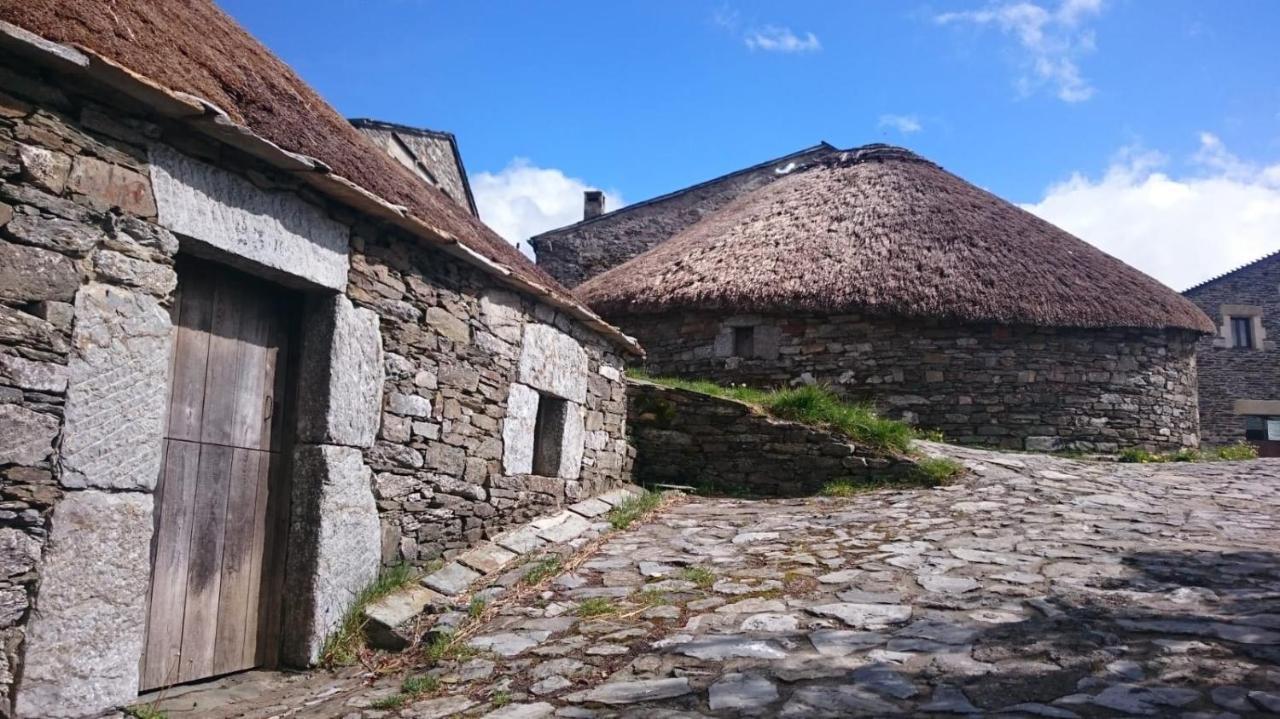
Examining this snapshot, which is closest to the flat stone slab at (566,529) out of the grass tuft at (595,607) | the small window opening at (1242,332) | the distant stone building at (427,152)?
the grass tuft at (595,607)

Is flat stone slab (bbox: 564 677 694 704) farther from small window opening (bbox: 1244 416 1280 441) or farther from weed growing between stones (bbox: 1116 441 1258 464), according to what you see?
small window opening (bbox: 1244 416 1280 441)

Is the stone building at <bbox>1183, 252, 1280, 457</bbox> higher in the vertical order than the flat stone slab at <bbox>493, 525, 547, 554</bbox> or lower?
higher

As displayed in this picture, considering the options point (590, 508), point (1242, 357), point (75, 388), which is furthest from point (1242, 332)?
point (75, 388)

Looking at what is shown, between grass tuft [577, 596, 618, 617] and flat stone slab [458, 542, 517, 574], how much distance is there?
72cm

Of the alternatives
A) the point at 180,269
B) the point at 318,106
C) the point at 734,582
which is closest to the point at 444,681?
the point at 734,582

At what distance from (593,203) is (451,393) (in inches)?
641

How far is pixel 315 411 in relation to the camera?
14.3 feet

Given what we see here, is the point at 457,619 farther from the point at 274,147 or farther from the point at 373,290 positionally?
the point at 274,147

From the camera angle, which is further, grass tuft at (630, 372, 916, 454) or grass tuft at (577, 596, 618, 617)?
grass tuft at (630, 372, 916, 454)

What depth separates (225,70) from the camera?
4.46m

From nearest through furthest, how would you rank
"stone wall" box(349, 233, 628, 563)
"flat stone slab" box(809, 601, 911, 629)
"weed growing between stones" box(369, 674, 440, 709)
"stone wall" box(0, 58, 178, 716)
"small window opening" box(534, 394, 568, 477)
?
"stone wall" box(0, 58, 178, 716) → "weed growing between stones" box(369, 674, 440, 709) → "flat stone slab" box(809, 601, 911, 629) → "stone wall" box(349, 233, 628, 563) → "small window opening" box(534, 394, 568, 477)

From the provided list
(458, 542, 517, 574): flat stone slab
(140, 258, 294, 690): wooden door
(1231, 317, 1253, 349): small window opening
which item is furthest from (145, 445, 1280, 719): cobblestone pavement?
(1231, 317, 1253, 349): small window opening

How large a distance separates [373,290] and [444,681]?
1.97m

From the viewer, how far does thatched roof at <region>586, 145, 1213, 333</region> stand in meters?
10.5
